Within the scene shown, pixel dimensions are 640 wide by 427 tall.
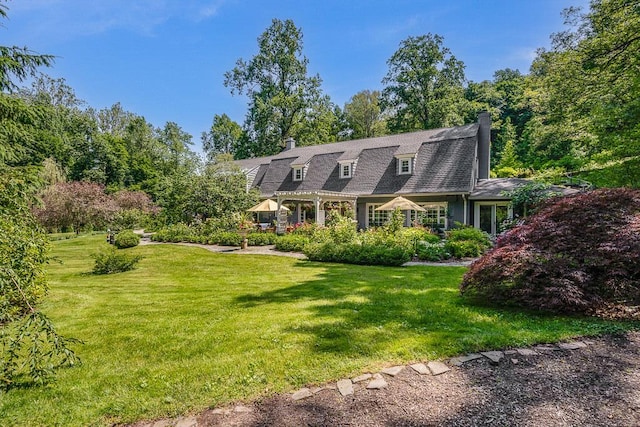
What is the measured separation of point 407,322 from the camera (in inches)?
179

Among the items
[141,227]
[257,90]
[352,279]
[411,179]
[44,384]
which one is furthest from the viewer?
[257,90]

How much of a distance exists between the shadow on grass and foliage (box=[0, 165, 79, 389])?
8.34ft

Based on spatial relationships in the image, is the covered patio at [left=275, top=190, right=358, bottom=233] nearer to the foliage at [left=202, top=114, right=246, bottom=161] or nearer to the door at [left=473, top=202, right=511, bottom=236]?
the door at [left=473, top=202, right=511, bottom=236]

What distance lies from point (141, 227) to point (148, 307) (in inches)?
972

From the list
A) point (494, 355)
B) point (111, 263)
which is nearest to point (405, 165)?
point (111, 263)

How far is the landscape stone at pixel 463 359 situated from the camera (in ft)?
11.0

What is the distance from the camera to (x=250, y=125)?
3603 cm

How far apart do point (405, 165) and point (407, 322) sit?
16.9 metres

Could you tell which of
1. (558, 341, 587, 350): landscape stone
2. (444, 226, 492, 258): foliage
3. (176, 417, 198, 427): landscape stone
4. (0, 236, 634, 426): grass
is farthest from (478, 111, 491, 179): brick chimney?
(176, 417, 198, 427): landscape stone

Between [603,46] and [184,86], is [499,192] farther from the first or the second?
[184,86]

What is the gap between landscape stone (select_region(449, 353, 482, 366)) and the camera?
11.0ft

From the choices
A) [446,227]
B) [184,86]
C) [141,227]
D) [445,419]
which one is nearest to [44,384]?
[445,419]

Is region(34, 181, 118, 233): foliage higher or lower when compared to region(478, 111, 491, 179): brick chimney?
lower

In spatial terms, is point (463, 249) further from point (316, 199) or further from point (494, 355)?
point (316, 199)
